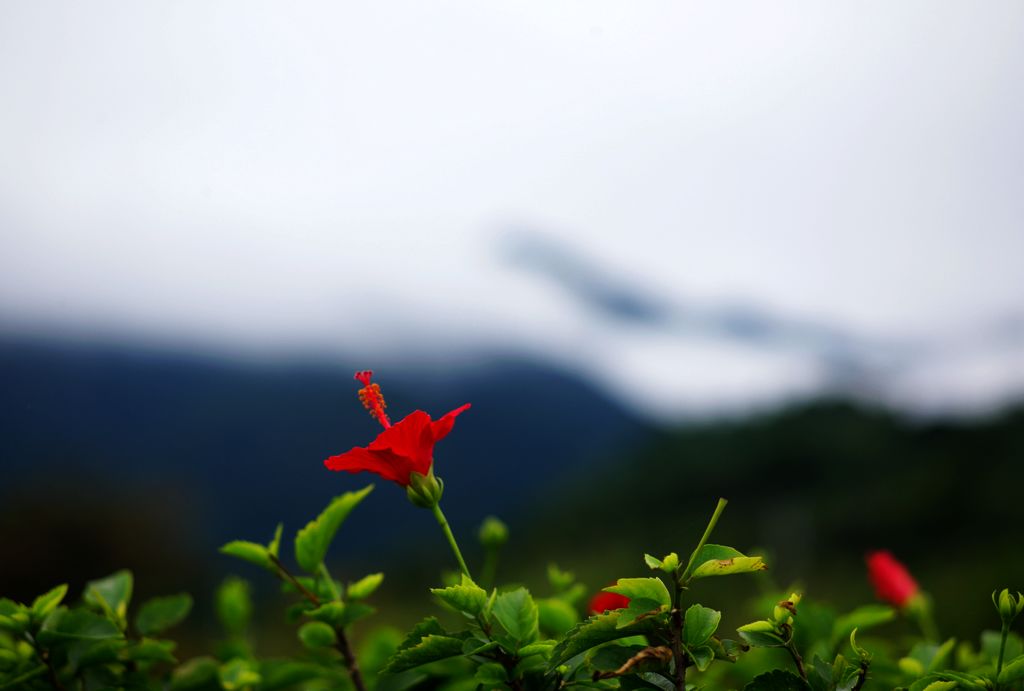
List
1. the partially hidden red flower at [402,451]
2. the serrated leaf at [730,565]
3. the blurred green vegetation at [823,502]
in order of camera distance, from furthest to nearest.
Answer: the blurred green vegetation at [823,502], the partially hidden red flower at [402,451], the serrated leaf at [730,565]

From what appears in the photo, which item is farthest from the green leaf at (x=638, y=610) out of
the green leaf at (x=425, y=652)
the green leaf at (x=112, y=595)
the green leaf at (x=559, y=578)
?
the green leaf at (x=112, y=595)

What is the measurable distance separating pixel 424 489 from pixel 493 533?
1.62 feet

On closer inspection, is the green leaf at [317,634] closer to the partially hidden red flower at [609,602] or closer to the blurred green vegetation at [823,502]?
the partially hidden red flower at [609,602]

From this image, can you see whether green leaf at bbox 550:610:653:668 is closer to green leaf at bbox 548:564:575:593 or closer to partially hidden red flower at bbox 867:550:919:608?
green leaf at bbox 548:564:575:593

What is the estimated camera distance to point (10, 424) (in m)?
2.54

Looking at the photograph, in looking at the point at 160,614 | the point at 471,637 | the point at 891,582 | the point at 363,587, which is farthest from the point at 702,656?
the point at 891,582

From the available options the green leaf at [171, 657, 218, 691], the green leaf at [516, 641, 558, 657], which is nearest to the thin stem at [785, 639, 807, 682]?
the green leaf at [516, 641, 558, 657]

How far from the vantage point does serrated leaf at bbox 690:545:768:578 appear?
2.74 feet

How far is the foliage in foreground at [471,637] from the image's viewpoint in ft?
2.90

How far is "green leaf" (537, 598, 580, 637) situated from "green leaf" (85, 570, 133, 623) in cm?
67

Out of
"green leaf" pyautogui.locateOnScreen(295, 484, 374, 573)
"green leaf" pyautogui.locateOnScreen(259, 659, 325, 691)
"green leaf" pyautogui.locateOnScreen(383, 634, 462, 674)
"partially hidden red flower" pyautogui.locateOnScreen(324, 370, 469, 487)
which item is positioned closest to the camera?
"green leaf" pyautogui.locateOnScreen(383, 634, 462, 674)

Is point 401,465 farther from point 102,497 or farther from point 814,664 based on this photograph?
point 102,497

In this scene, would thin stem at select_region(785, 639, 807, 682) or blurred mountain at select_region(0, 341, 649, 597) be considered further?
blurred mountain at select_region(0, 341, 649, 597)

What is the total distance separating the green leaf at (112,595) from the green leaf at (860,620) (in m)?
1.15
